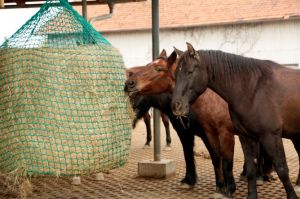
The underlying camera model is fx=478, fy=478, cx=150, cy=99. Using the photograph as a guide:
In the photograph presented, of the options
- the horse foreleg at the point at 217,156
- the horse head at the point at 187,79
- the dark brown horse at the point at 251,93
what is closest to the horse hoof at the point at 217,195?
the horse foreleg at the point at 217,156

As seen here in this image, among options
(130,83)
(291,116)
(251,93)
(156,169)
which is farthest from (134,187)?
(291,116)

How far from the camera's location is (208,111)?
6207mm

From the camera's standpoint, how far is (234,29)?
76.3 feet

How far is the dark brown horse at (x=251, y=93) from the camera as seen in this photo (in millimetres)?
5133

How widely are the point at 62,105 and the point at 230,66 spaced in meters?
1.91

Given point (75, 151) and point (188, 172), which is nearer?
point (75, 151)

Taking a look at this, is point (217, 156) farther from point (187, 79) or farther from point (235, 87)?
point (187, 79)

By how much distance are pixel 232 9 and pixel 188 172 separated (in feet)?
60.5

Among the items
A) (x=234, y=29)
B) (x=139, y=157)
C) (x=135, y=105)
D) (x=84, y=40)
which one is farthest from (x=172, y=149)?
(x=234, y=29)

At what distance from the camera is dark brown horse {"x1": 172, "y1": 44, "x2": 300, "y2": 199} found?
202 inches

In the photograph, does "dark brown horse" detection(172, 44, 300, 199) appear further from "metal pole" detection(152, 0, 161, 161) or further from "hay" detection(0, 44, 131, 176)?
"metal pole" detection(152, 0, 161, 161)

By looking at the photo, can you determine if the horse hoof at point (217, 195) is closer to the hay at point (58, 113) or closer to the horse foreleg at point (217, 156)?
the horse foreleg at point (217, 156)

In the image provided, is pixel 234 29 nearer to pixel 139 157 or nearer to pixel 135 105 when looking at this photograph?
pixel 139 157

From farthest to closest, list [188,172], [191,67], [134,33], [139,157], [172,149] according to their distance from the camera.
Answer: [134,33], [172,149], [139,157], [188,172], [191,67]
